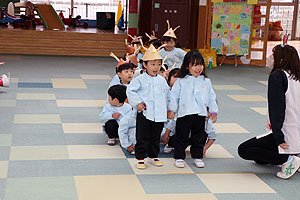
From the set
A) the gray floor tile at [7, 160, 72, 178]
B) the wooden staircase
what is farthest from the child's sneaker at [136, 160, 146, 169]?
the wooden staircase

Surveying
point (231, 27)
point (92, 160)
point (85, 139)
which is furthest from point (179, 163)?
point (231, 27)

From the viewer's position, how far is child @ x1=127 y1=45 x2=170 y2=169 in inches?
187

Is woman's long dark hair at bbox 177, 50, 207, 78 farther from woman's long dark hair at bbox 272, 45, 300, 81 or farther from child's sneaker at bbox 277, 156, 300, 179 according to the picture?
child's sneaker at bbox 277, 156, 300, 179

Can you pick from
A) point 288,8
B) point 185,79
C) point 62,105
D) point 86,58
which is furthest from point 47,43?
point 288,8

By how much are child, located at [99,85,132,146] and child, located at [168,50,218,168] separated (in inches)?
32.6

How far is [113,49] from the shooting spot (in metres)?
14.3

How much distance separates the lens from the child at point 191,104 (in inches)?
192

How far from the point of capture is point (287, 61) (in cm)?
466

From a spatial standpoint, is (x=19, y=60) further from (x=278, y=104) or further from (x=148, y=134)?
(x=278, y=104)

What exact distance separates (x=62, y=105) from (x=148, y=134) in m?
2.99

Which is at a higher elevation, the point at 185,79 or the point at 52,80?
the point at 185,79

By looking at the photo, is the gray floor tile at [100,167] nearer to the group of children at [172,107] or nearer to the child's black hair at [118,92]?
the group of children at [172,107]

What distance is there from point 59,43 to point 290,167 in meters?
10.4

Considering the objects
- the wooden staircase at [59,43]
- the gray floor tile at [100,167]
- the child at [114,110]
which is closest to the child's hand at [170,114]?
the gray floor tile at [100,167]
